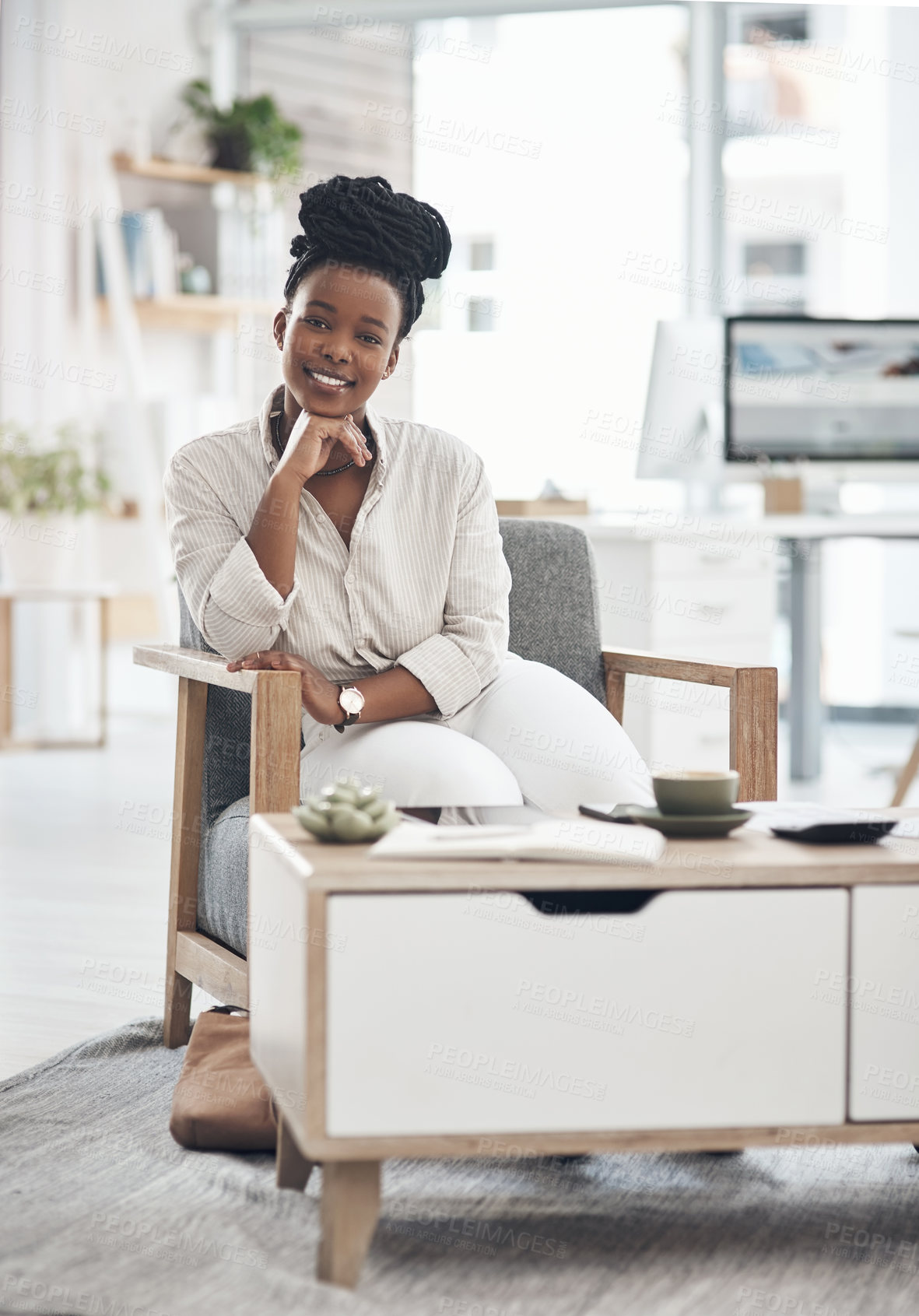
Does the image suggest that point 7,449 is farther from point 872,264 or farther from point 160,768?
point 872,264

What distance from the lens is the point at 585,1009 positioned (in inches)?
54.8

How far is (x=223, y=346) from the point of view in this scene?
6.34 metres

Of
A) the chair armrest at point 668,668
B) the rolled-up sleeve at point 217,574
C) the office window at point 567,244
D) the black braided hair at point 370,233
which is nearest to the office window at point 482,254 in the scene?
the office window at point 567,244

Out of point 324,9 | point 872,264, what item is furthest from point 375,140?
point 872,264

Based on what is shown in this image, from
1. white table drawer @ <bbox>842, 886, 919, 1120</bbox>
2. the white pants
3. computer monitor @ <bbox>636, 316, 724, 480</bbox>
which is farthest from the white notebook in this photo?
computer monitor @ <bbox>636, 316, 724, 480</bbox>

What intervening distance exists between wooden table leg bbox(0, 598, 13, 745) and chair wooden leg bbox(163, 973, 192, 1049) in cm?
305

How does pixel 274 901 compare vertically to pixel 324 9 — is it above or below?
below

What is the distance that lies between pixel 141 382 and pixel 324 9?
5.50 ft

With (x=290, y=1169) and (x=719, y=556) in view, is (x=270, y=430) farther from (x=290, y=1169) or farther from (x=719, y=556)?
(x=719, y=556)

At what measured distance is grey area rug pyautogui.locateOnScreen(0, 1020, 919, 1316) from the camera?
1.40m

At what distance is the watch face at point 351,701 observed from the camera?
1945 mm

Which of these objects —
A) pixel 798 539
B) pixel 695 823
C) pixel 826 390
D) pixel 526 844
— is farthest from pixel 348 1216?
pixel 826 390

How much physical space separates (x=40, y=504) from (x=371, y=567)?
10.2 ft

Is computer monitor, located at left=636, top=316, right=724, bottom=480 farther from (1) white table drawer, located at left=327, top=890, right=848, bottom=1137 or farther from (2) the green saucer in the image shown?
(1) white table drawer, located at left=327, top=890, right=848, bottom=1137
